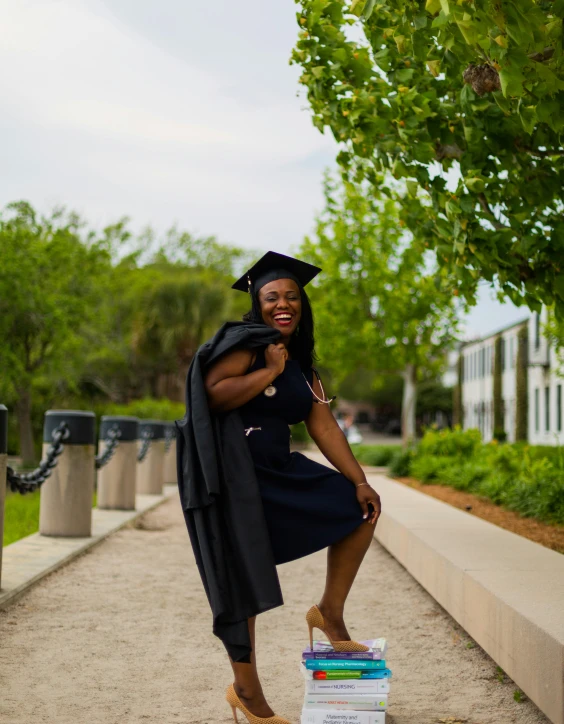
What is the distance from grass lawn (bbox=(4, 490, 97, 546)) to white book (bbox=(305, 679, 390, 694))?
6223 mm

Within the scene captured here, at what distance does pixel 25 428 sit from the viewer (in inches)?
1109

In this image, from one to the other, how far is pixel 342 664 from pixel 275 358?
A: 4.18 ft

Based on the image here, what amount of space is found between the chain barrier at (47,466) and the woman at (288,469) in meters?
4.05

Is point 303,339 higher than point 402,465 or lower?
higher

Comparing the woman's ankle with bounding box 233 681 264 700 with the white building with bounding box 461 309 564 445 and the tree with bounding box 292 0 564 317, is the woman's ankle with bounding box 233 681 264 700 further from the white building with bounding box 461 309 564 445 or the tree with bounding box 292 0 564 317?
the white building with bounding box 461 309 564 445

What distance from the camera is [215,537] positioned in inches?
151

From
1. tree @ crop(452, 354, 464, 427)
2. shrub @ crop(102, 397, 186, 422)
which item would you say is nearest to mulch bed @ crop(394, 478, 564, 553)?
shrub @ crop(102, 397, 186, 422)

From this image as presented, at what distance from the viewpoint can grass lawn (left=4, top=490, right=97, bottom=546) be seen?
407 inches

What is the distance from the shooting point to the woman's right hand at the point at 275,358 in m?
3.98

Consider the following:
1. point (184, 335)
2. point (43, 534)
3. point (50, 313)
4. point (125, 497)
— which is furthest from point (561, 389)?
point (43, 534)

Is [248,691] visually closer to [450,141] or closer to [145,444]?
[450,141]

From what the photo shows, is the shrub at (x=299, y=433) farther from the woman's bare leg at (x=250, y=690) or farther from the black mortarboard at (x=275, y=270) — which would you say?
the woman's bare leg at (x=250, y=690)

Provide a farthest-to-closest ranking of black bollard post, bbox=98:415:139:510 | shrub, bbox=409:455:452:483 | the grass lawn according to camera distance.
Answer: shrub, bbox=409:455:452:483 → black bollard post, bbox=98:415:139:510 → the grass lawn

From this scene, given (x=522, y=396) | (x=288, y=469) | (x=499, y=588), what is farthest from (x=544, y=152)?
(x=522, y=396)
